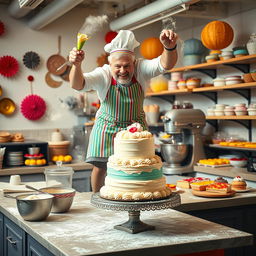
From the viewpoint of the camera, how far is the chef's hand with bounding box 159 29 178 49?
8.63 feet

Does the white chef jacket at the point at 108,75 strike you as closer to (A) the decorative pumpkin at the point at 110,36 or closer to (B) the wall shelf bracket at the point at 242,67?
(B) the wall shelf bracket at the point at 242,67

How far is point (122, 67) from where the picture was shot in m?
3.05

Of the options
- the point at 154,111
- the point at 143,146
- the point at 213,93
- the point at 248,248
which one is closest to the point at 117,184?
the point at 143,146

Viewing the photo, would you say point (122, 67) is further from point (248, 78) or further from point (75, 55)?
point (248, 78)

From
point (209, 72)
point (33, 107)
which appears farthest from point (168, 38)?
point (33, 107)

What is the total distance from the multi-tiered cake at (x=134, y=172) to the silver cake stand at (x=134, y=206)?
39 millimetres

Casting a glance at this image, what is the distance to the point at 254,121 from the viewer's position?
518cm

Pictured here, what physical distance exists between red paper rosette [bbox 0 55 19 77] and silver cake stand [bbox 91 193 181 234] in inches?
171

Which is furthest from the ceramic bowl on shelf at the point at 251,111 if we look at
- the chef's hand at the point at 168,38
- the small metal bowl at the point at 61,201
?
the small metal bowl at the point at 61,201

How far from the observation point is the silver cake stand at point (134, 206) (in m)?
2.02

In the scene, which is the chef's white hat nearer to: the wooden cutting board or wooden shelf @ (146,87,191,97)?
the wooden cutting board

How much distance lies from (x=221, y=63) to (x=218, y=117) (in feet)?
1.92

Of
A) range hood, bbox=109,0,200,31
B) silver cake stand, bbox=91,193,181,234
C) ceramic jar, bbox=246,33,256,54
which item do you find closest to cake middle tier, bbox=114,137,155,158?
silver cake stand, bbox=91,193,181,234

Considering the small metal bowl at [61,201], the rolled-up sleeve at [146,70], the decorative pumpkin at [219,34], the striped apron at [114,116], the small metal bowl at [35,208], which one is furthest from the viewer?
the decorative pumpkin at [219,34]
